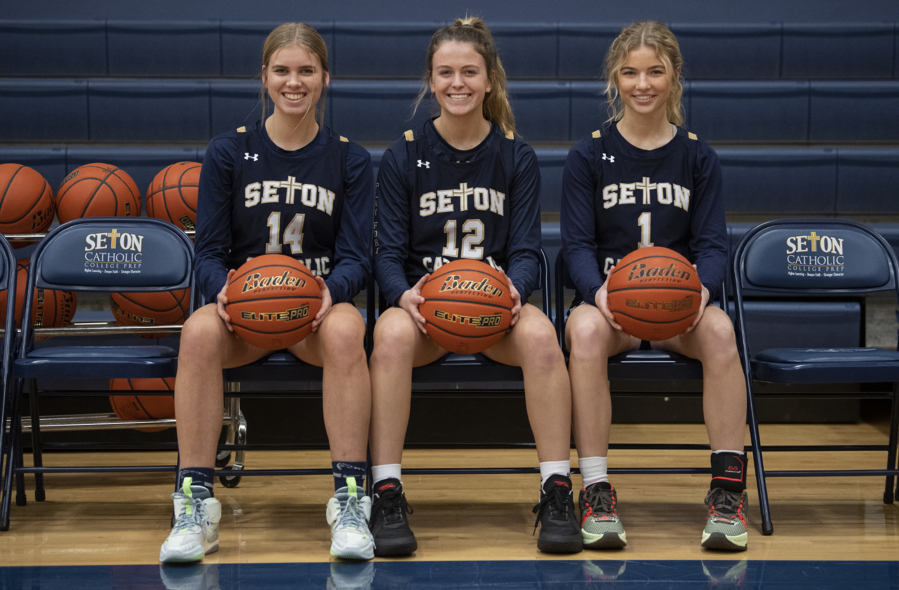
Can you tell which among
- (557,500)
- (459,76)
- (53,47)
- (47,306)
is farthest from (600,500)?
(53,47)

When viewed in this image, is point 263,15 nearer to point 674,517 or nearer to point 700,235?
point 700,235

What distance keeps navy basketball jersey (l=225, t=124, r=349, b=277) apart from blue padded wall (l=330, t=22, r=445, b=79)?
2.34 meters

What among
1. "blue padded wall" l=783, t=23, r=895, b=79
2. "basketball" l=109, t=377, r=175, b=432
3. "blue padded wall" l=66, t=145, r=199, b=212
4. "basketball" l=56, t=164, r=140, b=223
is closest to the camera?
"basketball" l=109, t=377, r=175, b=432

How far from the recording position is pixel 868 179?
3.83m

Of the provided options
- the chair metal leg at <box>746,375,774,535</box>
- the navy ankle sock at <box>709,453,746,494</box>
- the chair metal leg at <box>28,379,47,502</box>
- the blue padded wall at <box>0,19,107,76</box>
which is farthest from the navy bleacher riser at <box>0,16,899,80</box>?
the navy ankle sock at <box>709,453,746,494</box>

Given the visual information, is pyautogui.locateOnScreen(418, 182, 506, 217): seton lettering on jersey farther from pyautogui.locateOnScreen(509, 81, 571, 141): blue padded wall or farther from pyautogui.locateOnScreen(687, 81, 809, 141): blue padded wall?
pyautogui.locateOnScreen(687, 81, 809, 141): blue padded wall

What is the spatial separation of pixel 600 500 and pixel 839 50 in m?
3.43

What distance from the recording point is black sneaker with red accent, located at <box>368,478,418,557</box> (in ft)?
5.86

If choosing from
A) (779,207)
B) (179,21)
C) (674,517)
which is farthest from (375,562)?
(179,21)

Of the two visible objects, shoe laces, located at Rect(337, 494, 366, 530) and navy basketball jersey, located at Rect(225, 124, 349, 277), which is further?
navy basketball jersey, located at Rect(225, 124, 349, 277)

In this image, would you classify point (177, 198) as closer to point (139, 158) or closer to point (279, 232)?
point (279, 232)

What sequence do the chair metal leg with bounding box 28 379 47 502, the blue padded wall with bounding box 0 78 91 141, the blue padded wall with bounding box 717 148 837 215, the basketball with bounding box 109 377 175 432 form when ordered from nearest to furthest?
the chair metal leg with bounding box 28 379 47 502 → the basketball with bounding box 109 377 175 432 → the blue padded wall with bounding box 717 148 837 215 → the blue padded wall with bounding box 0 78 91 141

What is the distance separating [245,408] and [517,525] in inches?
51.2

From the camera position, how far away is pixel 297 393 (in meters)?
2.28
